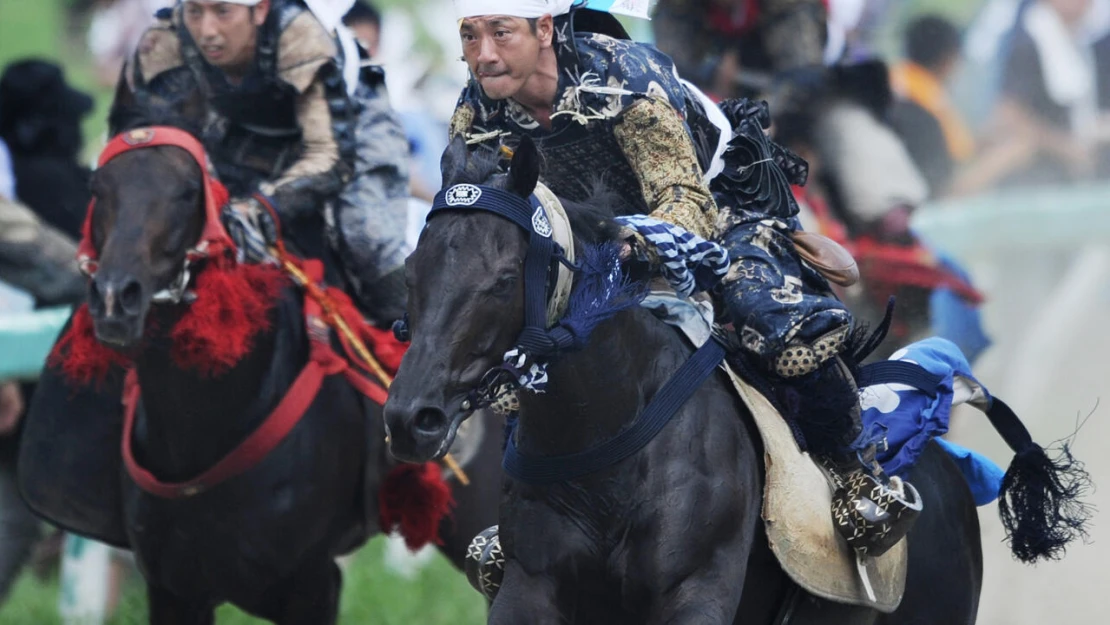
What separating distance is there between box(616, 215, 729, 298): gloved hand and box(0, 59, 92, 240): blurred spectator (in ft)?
19.9

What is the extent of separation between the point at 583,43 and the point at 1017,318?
11557mm

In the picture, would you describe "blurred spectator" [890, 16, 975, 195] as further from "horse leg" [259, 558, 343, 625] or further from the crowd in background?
"horse leg" [259, 558, 343, 625]

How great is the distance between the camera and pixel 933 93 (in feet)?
56.5

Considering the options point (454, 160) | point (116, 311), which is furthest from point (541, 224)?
point (116, 311)

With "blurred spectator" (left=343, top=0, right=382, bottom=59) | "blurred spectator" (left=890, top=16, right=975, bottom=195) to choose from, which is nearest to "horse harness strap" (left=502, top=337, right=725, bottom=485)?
"blurred spectator" (left=343, top=0, right=382, bottom=59)

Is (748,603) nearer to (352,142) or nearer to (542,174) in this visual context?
(542,174)

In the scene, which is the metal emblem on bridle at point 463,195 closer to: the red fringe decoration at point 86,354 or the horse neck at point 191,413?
the horse neck at point 191,413

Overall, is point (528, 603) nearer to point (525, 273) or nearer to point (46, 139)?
point (525, 273)

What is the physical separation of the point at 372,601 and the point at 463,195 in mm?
5497

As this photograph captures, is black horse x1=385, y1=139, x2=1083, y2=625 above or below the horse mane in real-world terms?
below

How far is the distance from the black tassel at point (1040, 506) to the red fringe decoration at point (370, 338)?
2.39 metres

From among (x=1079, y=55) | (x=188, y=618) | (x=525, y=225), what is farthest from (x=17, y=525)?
(x=1079, y=55)

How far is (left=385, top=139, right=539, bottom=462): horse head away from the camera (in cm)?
471

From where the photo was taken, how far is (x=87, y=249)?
698 cm
